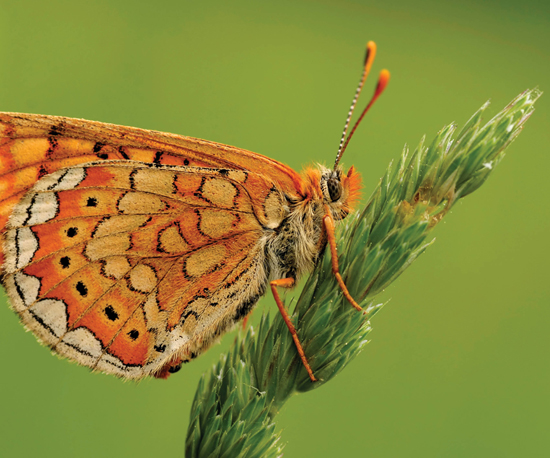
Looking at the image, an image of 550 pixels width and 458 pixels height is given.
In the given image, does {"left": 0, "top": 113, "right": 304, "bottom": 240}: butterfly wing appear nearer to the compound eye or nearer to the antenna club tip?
the compound eye

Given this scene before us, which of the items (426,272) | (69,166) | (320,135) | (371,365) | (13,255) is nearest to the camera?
(13,255)

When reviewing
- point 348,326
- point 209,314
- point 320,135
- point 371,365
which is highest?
point 320,135

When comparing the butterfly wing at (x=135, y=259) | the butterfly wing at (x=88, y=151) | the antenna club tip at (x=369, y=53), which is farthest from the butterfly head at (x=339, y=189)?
the antenna club tip at (x=369, y=53)

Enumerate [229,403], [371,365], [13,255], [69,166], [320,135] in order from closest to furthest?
[229,403] < [13,255] < [69,166] < [371,365] < [320,135]

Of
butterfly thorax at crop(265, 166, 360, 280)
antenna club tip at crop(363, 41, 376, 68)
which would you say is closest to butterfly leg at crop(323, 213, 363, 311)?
butterfly thorax at crop(265, 166, 360, 280)

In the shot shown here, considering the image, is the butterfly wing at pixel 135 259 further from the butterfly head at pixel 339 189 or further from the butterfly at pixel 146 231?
the butterfly head at pixel 339 189

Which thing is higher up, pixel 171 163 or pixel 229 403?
pixel 171 163

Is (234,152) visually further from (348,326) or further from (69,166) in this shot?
(348,326)

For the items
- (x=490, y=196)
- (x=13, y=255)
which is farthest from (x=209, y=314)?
(x=490, y=196)
